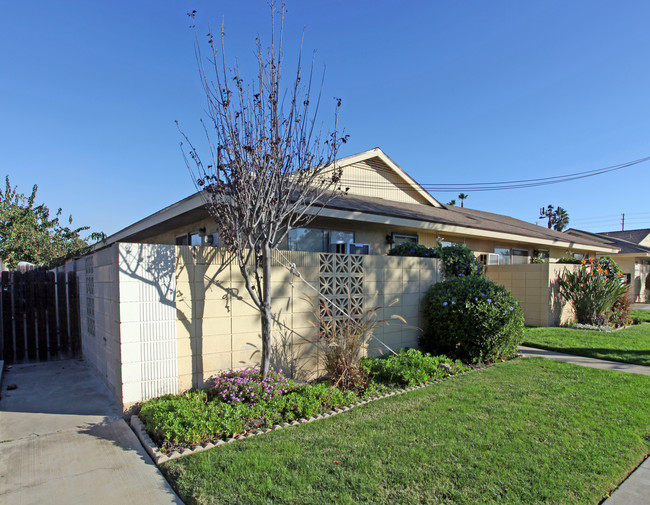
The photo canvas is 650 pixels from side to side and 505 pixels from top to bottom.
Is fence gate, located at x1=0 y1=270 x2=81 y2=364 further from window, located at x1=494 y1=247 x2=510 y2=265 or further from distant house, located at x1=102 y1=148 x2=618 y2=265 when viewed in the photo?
window, located at x1=494 y1=247 x2=510 y2=265

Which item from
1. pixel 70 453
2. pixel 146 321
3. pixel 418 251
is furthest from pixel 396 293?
pixel 70 453

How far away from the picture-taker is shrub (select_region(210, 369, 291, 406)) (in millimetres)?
4367

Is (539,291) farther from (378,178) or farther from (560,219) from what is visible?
(560,219)

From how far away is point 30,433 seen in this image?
3920mm

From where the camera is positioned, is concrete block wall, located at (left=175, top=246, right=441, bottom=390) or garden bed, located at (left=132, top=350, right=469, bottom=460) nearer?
garden bed, located at (left=132, top=350, right=469, bottom=460)

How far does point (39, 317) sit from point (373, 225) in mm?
7671

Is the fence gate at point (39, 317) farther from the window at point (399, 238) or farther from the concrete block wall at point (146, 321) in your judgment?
the window at point (399, 238)

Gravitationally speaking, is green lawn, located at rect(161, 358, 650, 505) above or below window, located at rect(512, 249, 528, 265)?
below

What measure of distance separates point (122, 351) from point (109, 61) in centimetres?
681

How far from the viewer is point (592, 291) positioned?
38.8ft

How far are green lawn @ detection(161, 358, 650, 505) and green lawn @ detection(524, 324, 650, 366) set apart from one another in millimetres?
3098

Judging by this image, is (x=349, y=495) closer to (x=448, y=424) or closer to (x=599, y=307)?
(x=448, y=424)

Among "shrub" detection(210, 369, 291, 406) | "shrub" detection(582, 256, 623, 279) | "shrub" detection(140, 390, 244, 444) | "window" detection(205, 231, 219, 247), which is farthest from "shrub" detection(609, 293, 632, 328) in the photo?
"shrub" detection(140, 390, 244, 444)

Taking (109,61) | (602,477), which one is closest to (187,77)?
(109,61)
